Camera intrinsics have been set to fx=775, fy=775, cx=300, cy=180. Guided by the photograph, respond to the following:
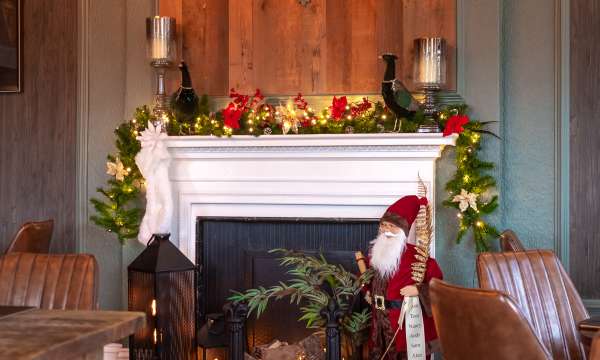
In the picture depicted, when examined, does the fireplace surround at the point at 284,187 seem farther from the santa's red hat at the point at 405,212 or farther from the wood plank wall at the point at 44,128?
the wood plank wall at the point at 44,128

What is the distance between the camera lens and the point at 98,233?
4.50 m

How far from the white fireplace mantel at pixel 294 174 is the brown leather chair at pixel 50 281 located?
1.42 meters

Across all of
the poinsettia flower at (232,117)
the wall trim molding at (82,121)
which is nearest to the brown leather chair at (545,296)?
the poinsettia flower at (232,117)

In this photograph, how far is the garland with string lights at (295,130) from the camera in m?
3.82

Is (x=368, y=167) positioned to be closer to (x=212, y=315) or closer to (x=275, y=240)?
(x=275, y=240)

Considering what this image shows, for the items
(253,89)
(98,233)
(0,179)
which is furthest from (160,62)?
(0,179)

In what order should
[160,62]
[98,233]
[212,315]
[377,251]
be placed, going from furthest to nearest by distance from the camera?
[98,233] < [160,62] < [212,315] < [377,251]

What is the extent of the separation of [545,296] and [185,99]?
6.83 ft

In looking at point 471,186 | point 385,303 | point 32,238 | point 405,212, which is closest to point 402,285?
point 385,303

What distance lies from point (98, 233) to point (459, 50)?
2.27 meters

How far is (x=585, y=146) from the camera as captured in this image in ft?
12.9

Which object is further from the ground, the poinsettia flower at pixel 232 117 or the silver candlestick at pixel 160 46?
the silver candlestick at pixel 160 46

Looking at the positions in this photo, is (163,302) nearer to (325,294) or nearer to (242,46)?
(325,294)

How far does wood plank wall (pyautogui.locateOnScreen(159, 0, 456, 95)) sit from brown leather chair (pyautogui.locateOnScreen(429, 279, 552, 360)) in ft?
6.78
